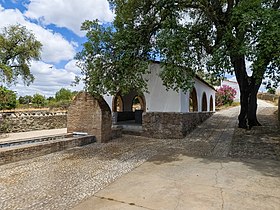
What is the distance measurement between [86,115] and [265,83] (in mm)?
8664

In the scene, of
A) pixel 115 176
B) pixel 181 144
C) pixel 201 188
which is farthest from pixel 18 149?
pixel 181 144

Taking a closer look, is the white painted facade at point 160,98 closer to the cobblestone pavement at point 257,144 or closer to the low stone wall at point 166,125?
the low stone wall at point 166,125

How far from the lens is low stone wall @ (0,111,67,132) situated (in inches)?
593

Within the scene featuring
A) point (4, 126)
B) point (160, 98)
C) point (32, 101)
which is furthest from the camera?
point (32, 101)

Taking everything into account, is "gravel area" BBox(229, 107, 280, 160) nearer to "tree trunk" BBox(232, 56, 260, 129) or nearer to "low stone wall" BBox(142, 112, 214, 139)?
"tree trunk" BBox(232, 56, 260, 129)

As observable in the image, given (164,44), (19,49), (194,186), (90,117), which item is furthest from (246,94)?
(19,49)

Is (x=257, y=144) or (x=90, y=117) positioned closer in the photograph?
(x=257, y=144)

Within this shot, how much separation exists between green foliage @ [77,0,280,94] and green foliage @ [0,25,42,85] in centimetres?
1729

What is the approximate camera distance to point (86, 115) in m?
11.3

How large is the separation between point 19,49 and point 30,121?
12.1 metres

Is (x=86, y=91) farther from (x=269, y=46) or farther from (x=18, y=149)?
(x=269, y=46)

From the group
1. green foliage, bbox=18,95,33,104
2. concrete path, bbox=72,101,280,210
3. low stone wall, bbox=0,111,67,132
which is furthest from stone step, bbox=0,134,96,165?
green foliage, bbox=18,95,33,104

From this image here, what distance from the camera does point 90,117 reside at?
11234mm

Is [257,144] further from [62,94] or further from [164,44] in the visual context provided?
[62,94]
